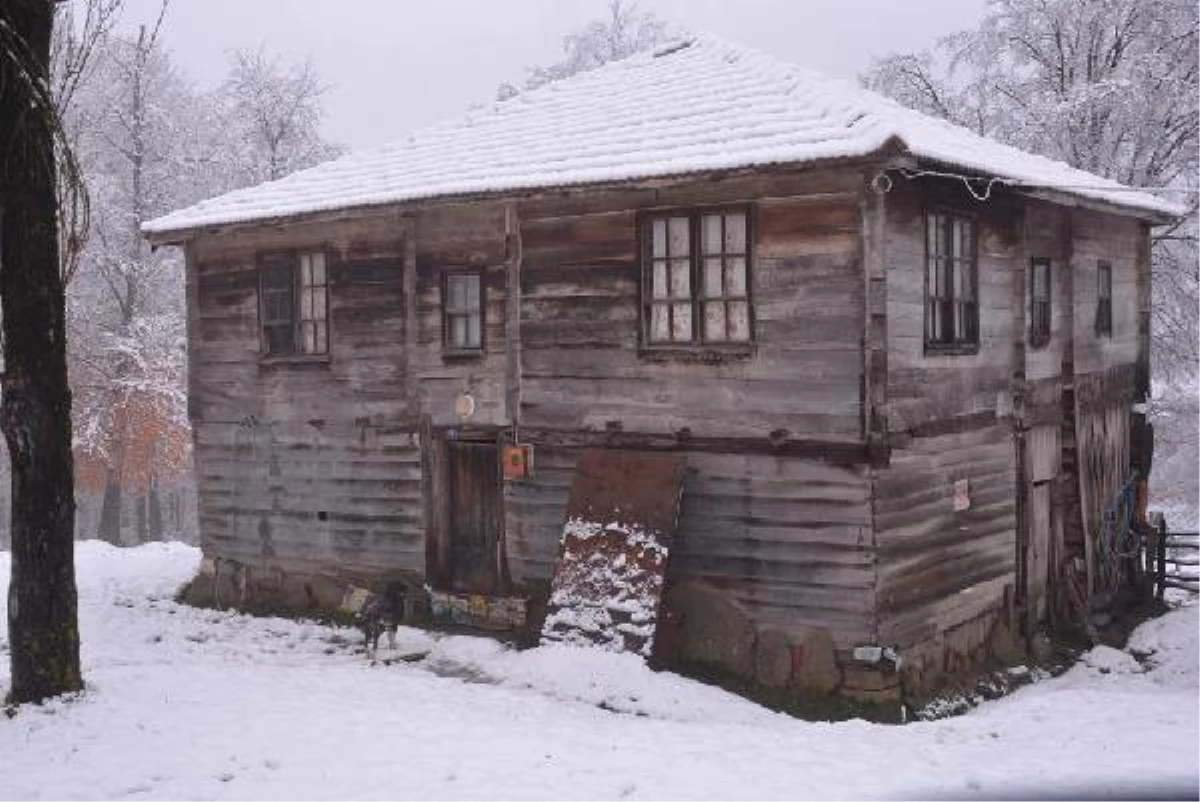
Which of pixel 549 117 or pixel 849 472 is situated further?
pixel 549 117

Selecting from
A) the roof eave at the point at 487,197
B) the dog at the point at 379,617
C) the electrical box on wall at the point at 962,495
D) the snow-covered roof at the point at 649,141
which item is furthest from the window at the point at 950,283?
the dog at the point at 379,617

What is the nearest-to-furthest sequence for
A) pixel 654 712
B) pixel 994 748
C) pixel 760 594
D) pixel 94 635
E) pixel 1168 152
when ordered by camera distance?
pixel 994 748 → pixel 654 712 → pixel 760 594 → pixel 94 635 → pixel 1168 152

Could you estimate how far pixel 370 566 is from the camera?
50.8 feet

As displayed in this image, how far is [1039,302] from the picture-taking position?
15148 mm

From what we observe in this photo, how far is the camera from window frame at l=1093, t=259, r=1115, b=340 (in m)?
17.0

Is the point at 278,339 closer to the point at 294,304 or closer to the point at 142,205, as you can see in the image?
the point at 294,304

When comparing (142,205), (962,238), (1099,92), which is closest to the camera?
(962,238)

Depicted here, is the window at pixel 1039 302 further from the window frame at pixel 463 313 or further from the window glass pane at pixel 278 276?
the window glass pane at pixel 278 276

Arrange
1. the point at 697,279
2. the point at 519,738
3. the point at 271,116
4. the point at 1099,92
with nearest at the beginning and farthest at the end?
the point at 519,738 → the point at 697,279 → the point at 1099,92 → the point at 271,116

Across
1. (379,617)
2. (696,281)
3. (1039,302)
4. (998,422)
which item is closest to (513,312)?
(696,281)

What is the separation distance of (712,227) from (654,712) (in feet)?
17.1

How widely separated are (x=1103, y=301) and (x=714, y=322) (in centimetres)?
825

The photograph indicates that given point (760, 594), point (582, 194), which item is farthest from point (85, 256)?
point (760, 594)

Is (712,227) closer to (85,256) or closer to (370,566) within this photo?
(370,566)
